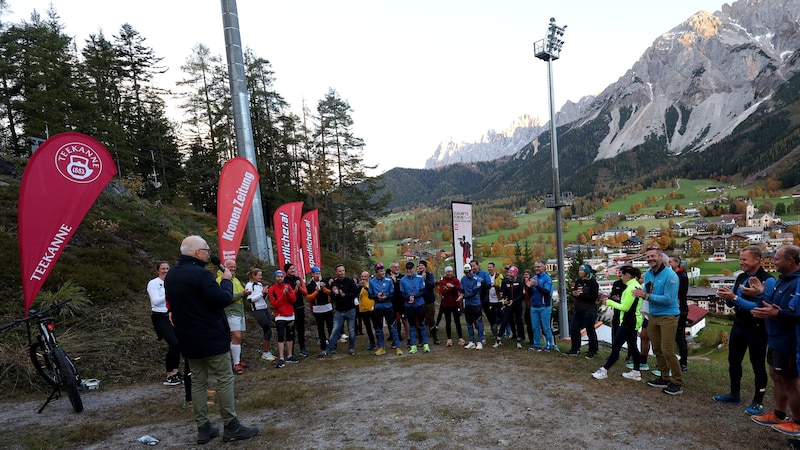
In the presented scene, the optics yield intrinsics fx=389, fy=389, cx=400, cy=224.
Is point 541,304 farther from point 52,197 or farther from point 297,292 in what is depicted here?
point 52,197

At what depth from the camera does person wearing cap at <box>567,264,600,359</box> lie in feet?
26.7

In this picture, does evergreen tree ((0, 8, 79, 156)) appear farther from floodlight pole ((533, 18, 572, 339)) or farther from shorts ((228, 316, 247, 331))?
floodlight pole ((533, 18, 572, 339))

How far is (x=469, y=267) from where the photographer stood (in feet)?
33.3

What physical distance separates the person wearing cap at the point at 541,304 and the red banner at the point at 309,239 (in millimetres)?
8926

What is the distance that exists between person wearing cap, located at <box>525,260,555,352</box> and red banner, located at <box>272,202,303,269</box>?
824 centimetres

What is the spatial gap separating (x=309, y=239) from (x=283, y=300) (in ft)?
23.9

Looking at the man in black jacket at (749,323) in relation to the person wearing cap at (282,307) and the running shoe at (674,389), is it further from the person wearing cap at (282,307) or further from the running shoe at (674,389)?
the person wearing cap at (282,307)

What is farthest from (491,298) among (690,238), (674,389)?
(690,238)

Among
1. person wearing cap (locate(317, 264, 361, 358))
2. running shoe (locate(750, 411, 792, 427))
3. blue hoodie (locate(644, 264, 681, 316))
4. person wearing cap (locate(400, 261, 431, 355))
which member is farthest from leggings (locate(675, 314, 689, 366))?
person wearing cap (locate(317, 264, 361, 358))

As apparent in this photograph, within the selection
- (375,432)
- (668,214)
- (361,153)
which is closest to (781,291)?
(375,432)

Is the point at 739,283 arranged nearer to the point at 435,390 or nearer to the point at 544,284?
the point at 544,284

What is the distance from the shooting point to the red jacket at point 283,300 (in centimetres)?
835

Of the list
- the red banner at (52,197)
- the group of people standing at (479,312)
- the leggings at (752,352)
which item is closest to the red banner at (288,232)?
the group of people standing at (479,312)

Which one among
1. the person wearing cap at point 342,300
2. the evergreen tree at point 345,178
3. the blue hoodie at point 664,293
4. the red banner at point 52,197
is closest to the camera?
the blue hoodie at point 664,293
